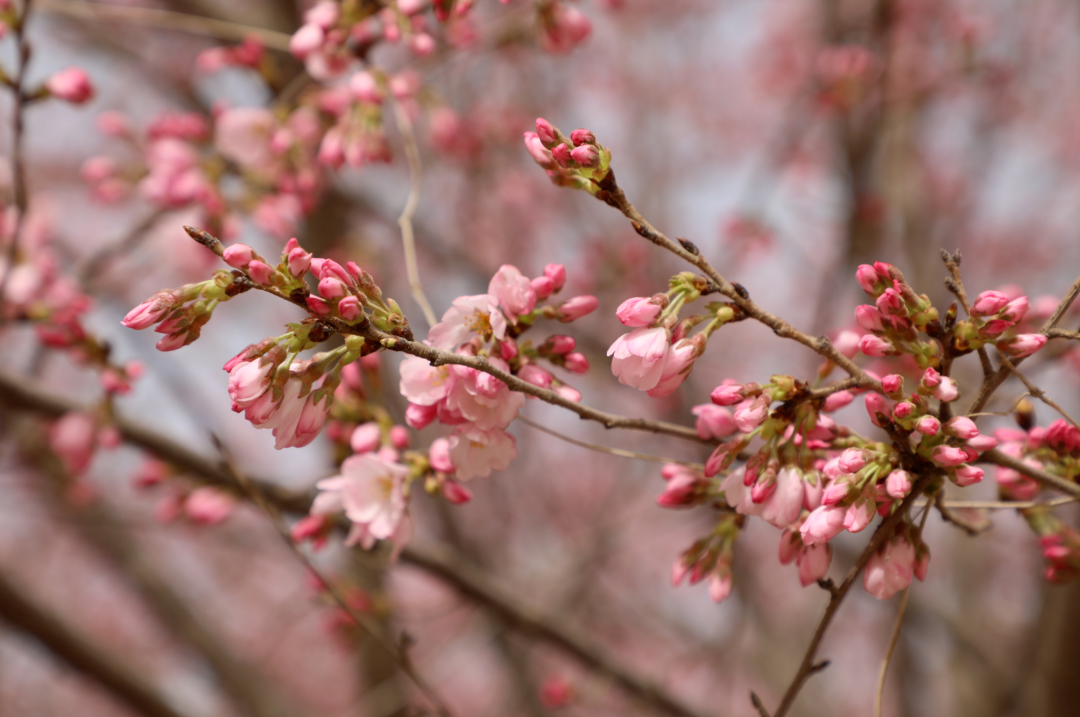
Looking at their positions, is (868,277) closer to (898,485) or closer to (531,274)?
(898,485)

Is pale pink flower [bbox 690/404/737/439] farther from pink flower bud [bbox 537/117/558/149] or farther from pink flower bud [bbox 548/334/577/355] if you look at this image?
pink flower bud [bbox 537/117/558/149]

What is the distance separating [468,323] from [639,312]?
268mm

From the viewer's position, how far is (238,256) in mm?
786

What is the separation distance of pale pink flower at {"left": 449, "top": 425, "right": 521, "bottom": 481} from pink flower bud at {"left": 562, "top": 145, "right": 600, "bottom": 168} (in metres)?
0.39

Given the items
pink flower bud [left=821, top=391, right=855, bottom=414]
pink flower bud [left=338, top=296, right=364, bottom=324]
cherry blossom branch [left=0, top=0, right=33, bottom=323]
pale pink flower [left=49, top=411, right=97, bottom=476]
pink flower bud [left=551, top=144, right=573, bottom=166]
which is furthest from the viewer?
pale pink flower [left=49, top=411, right=97, bottom=476]

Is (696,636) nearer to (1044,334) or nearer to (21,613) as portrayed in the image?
(21,613)

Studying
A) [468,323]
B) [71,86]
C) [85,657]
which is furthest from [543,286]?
[85,657]

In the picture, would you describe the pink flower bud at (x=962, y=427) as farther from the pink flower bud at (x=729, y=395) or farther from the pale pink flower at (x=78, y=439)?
the pale pink flower at (x=78, y=439)

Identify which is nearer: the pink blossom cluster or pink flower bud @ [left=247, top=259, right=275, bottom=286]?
pink flower bud @ [left=247, top=259, right=275, bottom=286]

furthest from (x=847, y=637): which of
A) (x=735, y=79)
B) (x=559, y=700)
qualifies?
(x=735, y=79)

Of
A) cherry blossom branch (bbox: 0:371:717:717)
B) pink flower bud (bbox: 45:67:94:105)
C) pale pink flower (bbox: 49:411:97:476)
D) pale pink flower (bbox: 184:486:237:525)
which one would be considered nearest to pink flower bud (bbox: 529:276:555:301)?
cherry blossom branch (bbox: 0:371:717:717)

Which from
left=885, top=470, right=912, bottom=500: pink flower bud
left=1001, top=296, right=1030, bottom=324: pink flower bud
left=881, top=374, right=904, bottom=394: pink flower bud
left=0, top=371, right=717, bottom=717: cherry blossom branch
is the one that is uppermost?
left=1001, top=296, right=1030, bottom=324: pink flower bud

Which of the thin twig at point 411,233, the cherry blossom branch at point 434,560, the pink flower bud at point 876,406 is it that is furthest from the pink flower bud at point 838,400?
the cherry blossom branch at point 434,560

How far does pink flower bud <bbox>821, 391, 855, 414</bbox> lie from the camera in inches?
38.7
